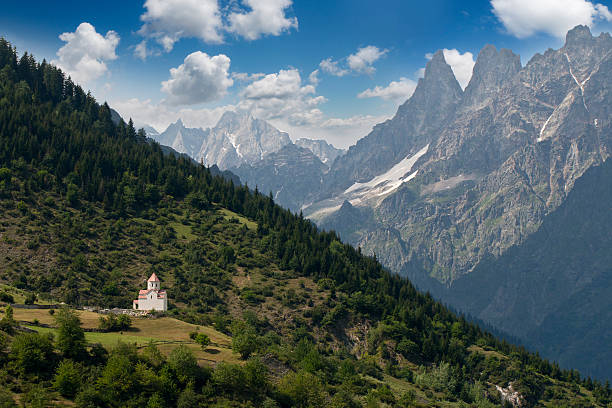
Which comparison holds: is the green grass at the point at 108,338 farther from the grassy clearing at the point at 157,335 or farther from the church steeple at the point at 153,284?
the church steeple at the point at 153,284

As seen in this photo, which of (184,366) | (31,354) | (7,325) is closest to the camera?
(31,354)

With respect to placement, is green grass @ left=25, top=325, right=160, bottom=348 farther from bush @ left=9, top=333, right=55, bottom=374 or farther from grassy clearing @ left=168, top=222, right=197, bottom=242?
grassy clearing @ left=168, top=222, right=197, bottom=242

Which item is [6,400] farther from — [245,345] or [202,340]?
[245,345]

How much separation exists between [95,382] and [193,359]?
47.8 feet

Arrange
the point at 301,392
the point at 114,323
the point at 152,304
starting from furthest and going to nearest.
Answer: the point at 152,304, the point at 114,323, the point at 301,392

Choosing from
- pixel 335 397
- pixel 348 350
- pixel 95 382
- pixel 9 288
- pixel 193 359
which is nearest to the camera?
pixel 95 382

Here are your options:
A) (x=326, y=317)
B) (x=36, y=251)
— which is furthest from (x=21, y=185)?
(x=326, y=317)

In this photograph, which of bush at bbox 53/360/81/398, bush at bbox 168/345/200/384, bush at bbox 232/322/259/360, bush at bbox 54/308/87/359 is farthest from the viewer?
bush at bbox 232/322/259/360

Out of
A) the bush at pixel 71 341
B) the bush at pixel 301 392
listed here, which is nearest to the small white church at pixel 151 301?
the bush at pixel 71 341

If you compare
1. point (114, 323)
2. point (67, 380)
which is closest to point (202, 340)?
point (114, 323)

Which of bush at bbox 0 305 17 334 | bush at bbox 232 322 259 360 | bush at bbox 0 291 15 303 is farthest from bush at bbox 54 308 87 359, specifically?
bush at bbox 0 291 15 303

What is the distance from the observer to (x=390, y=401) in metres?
106

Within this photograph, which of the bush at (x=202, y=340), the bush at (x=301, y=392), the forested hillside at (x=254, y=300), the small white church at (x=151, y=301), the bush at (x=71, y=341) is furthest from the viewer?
the small white church at (x=151, y=301)

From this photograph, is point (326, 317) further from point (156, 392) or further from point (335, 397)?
point (156, 392)
